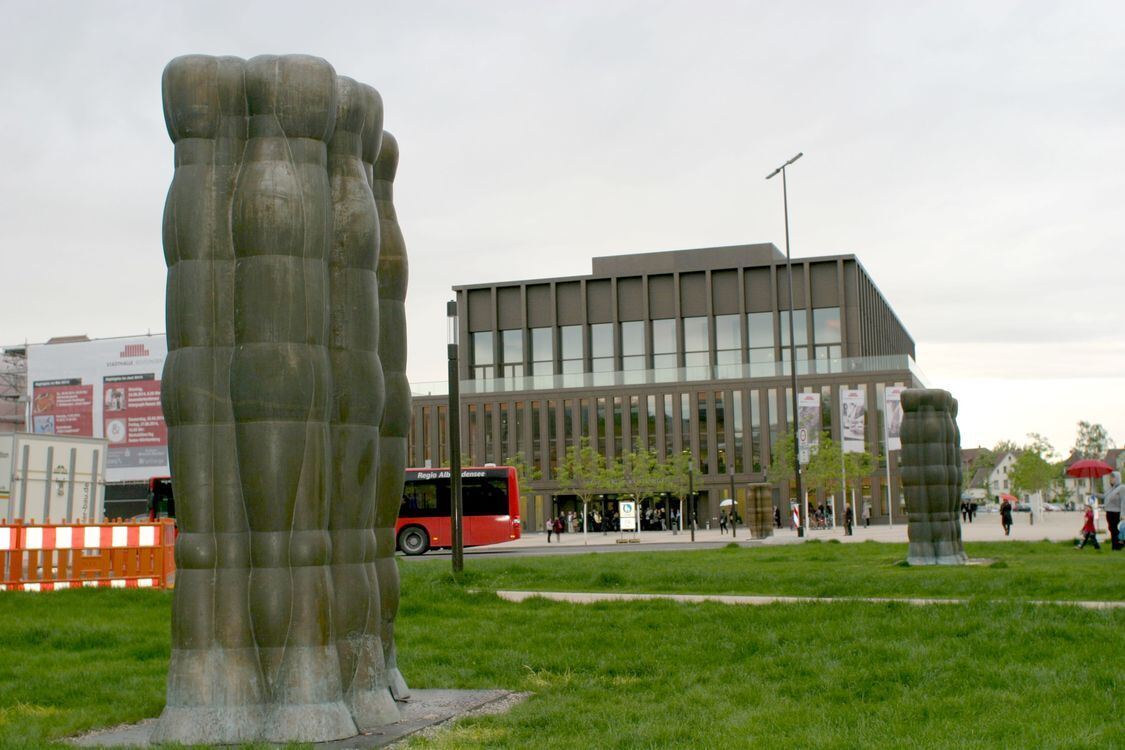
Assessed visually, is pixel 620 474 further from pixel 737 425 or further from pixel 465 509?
pixel 465 509

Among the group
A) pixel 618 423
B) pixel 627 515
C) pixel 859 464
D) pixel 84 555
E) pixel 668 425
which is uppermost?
pixel 618 423

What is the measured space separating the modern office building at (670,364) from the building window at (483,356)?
95mm

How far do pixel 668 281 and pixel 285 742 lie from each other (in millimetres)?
78976

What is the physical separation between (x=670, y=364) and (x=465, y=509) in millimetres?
44393

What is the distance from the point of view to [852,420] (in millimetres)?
57281

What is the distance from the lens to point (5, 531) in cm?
1912

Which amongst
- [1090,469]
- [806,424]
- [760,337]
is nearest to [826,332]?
[760,337]

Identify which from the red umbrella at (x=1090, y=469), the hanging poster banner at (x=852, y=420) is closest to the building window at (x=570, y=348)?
the hanging poster banner at (x=852, y=420)

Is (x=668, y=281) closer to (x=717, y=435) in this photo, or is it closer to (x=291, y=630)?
(x=717, y=435)

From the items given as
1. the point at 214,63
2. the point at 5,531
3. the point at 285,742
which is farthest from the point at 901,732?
the point at 5,531

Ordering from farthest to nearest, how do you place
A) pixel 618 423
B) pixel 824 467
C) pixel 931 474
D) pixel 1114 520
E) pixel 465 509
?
pixel 618 423, pixel 824 467, pixel 465 509, pixel 1114 520, pixel 931 474

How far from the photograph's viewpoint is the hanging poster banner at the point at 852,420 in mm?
56438

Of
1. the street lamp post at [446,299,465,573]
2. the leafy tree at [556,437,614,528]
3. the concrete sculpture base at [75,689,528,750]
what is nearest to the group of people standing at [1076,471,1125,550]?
the street lamp post at [446,299,465,573]

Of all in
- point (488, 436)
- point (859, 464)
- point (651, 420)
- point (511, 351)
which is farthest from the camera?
point (511, 351)
